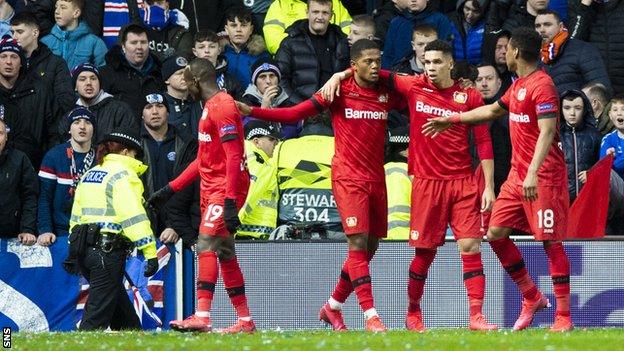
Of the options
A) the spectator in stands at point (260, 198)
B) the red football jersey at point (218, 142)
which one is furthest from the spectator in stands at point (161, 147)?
the red football jersey at point (218, 142)

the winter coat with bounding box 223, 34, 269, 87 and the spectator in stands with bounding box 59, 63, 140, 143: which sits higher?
the winter coat with bounding box 223, 34, 269, 87

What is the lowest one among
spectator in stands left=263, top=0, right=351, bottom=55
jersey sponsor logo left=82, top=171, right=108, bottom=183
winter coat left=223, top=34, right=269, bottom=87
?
jersey sponsor logo left=82, top=171, right=108, bottom=183

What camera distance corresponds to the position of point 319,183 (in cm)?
1752

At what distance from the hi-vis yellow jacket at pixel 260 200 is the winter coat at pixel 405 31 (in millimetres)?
3319

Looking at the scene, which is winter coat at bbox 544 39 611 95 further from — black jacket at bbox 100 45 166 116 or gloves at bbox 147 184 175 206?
gloves at bbox 147 184 175 206

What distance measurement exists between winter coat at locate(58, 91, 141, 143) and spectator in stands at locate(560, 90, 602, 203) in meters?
4.73

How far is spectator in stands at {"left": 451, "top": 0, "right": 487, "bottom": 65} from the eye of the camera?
794 inches

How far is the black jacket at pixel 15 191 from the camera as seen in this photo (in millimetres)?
17672

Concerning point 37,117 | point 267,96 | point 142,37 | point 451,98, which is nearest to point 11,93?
point 37,117

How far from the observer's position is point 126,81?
19672 millimetres

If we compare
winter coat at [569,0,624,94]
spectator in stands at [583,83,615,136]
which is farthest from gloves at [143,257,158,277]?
winter coat at [569,0,624,94]

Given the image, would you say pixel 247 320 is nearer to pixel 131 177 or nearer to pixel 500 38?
pixel 131 177

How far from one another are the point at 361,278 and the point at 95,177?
9.91 ft

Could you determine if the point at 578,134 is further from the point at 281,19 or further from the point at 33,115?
the point at 33,115
